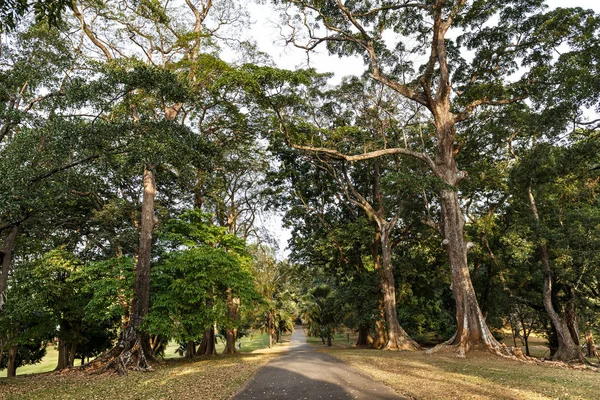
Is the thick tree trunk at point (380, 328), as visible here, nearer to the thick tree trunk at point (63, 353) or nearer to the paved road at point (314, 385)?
the paved road at point (314, 385)

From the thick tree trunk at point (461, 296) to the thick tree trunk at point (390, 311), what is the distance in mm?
4330

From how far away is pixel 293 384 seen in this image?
8.02 m

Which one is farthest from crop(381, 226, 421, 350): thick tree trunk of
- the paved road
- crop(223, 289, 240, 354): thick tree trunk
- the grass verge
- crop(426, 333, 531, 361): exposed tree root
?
the grass verge

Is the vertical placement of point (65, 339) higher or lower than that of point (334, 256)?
lower

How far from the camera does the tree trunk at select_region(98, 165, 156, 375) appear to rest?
12.4 meters

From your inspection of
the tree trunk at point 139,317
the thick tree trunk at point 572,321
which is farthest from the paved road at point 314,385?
the thick tree trunk at point 572,321

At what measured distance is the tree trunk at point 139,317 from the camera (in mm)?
12422

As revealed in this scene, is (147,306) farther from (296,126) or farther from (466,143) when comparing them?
(466,143)

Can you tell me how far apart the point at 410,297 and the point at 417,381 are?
16461 mm

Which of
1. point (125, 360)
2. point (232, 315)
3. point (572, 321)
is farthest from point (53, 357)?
point (572, 321)

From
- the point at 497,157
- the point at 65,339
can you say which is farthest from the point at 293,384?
the point at 497,157

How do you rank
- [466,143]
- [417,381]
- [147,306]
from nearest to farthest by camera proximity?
[417,381], [147,306], [466,143]

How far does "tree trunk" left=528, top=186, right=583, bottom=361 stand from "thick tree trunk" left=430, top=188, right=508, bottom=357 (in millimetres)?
6524

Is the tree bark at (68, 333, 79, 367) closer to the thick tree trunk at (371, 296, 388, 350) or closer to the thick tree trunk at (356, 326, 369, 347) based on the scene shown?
the thick tree trunk at (371, 296, 388, 350)
